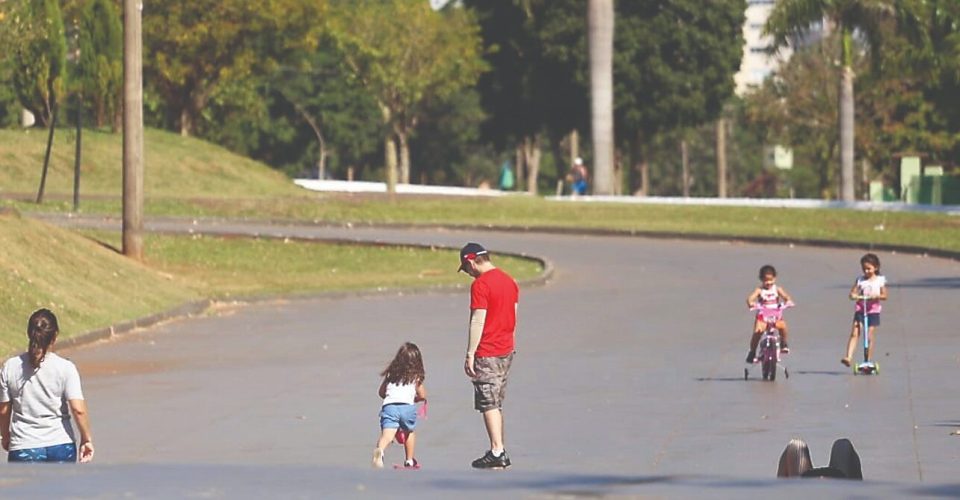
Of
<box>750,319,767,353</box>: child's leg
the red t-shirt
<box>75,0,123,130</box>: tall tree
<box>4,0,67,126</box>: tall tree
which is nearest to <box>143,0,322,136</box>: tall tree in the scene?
<box>4,0,67,126</box>: tall tree

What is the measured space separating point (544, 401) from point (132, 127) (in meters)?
16.3

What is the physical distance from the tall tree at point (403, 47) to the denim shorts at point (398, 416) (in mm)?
76967

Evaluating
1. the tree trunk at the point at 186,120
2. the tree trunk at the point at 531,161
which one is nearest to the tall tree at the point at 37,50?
the tree trunk at the point at 186,120

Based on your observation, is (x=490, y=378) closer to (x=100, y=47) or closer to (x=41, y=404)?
(x=41, y=404)

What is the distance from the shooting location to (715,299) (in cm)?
3231

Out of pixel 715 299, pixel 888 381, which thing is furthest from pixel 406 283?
pixel 888 381

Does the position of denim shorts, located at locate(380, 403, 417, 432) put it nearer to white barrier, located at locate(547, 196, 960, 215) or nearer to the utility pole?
the utility pole

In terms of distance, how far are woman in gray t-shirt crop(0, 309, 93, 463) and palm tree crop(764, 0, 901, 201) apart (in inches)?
2109

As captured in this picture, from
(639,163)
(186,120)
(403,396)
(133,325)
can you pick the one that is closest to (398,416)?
(403,396)

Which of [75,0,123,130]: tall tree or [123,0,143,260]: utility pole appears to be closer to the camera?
[123,0,143,260]: utility pole

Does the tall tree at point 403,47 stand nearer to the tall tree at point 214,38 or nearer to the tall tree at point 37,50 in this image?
the tall tree at point 214,38

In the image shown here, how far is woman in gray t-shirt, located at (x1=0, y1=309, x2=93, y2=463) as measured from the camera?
433 inches

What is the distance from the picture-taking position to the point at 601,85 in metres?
67.5

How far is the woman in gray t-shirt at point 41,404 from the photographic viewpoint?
1100 centimetres
